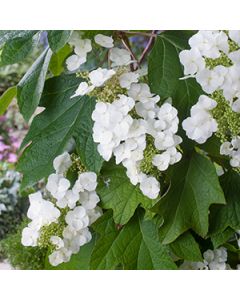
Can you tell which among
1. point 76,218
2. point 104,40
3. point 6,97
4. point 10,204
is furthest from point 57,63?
point 10,204

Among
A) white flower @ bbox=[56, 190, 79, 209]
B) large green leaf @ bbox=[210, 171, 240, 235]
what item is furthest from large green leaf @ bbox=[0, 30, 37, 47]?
large green leaf @ bbox=[210, 171, 240, 235]

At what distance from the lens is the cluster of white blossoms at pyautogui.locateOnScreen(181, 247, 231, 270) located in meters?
0.83

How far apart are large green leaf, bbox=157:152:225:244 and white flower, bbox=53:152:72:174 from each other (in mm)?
136

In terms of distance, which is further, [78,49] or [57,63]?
[57,63]

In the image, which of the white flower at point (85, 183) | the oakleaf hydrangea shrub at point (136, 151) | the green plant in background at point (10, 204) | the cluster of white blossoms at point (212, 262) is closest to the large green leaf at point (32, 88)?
the oakleaf hydrangea shrub at point (136, 151)

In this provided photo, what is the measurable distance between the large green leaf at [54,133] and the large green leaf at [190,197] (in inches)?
4.0

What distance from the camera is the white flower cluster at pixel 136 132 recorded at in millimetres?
668

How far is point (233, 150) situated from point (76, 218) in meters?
0.22

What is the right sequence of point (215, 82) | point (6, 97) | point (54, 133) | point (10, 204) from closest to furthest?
1. point (215, 82)
2. point (54, 133)
3. point (6, 97)
4. point (10, 204)

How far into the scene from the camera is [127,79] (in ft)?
2.28

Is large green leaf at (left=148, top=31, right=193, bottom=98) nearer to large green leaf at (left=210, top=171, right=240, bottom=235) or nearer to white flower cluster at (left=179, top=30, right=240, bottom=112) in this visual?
white flower cluster at (left=179, top=30, right=240, bottom=112)

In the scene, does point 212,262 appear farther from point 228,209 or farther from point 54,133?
point 54,133

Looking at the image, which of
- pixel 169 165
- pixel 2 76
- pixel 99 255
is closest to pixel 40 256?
pixel 99 255

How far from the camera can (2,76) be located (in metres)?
3.62
